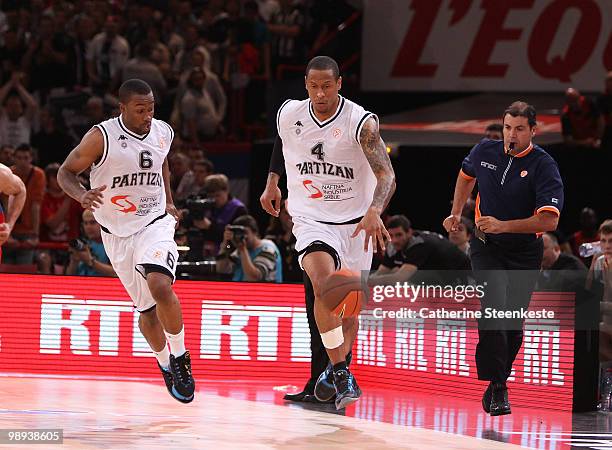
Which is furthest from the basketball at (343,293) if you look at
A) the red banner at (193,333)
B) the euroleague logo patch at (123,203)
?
the red banner at (193,333)

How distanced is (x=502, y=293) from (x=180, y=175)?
689cm

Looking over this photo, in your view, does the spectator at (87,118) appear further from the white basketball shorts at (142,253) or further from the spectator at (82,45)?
the white basketball shorts at (142,253)

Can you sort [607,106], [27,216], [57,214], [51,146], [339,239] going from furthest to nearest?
[51,146] → [607,106] → [57,214] → [27,216] → [339,239]

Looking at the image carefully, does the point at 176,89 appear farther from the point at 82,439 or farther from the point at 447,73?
the point at 82,439

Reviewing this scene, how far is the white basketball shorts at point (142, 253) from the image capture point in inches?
343

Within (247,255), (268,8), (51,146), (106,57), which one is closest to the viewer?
(247,255)

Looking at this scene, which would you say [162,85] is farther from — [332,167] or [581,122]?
[332,167]

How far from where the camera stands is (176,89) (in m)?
17.4

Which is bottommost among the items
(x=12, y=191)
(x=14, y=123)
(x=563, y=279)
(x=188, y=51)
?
(x=563, y=279)

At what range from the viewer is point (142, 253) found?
8734 millimetres

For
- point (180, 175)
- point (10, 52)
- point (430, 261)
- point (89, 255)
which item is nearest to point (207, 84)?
point (180, 175)

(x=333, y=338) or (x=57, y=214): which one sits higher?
(x=57, y=214)

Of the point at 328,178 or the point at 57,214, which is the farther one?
the point at 57,214

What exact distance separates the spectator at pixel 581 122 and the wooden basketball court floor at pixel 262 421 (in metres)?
5.17
